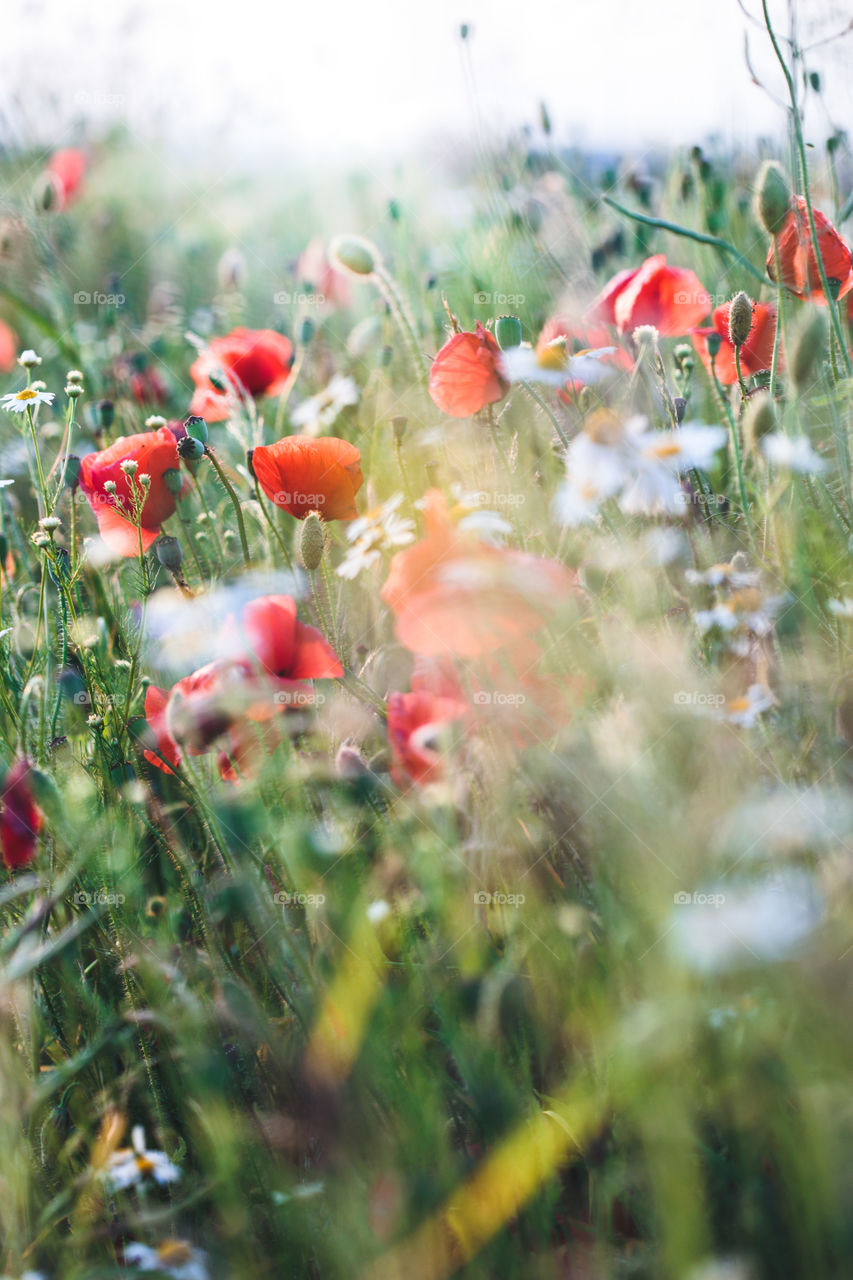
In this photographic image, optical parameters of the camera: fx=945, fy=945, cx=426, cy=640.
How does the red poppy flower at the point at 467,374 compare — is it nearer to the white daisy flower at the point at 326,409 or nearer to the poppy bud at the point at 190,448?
the poppy bud at the point at 190,448

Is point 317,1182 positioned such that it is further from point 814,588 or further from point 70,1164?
point 814,588

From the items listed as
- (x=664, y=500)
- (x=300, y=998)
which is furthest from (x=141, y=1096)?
(x=664, y=500)

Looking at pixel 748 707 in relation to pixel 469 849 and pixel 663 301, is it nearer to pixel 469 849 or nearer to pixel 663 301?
pixel 469 849

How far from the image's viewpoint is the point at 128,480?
119 centimetres

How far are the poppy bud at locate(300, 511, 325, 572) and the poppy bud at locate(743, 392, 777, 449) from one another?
20.7 inches

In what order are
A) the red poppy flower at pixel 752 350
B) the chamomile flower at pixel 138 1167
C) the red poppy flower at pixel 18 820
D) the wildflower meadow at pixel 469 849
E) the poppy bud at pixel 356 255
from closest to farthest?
the wildflower meadow at pixel 469 849
the chamomile flower at pixel 138 1167
the red poppy flower at pixel 18 820
the red poppy flower at pixel 752 350
the poppy bud at pixel 356 255

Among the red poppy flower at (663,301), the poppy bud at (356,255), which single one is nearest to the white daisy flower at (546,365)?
the red poppy flower at (663,301)

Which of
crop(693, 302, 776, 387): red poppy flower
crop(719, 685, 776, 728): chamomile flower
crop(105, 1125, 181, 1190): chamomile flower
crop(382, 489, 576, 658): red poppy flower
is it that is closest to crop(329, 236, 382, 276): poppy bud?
crop(693, 302, 776, 387): red poppy flower

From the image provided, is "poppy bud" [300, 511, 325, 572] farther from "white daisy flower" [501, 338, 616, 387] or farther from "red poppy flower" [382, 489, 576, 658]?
"white daisy flower" [501, 338, 616, 387]

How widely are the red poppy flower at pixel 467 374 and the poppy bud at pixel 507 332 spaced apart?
1cm

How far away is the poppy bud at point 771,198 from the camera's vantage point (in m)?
1.13

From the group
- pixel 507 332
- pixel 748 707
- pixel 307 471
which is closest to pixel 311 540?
pixel 307 471

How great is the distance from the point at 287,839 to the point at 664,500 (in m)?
0.50

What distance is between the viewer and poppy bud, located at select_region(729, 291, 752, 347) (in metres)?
1.06
